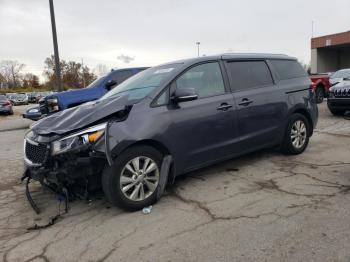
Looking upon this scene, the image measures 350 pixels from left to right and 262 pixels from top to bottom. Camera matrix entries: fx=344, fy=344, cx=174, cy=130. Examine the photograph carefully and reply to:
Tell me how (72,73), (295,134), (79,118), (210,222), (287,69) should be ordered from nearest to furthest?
(210,222) → (79,118) → (295,134) → (287,69) → (72,73)

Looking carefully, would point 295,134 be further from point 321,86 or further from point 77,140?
point 321,86

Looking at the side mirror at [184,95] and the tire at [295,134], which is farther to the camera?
the tire at [295,134]

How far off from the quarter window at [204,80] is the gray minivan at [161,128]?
0.01 m

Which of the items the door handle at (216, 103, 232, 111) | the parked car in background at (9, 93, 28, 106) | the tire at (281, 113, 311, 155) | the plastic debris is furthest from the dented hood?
the parked car in background at (9, 93, 28, 106)

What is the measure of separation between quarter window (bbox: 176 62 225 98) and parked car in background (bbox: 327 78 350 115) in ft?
21.5

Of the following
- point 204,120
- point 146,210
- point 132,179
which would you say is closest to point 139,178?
point 132,179

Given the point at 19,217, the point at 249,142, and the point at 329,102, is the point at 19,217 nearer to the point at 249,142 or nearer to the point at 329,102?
the point at 249,142

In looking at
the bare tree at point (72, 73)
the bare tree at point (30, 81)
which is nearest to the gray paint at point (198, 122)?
the bare tree at point (72, 73)

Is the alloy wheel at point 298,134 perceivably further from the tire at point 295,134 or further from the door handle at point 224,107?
the door handle at point 224,107

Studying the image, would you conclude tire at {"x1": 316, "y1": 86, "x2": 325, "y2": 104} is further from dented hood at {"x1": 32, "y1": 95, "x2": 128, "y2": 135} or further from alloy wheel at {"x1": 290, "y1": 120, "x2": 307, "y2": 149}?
dented hood at {"x1": 32, "y1": 95, "x2": 128, "y2": 135}

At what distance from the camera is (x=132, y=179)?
12.7 feet

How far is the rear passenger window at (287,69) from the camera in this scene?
5805mm

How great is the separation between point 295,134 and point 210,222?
3022 millimetres

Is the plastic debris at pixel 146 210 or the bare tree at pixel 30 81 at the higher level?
the bare tree at pixel 30 81
